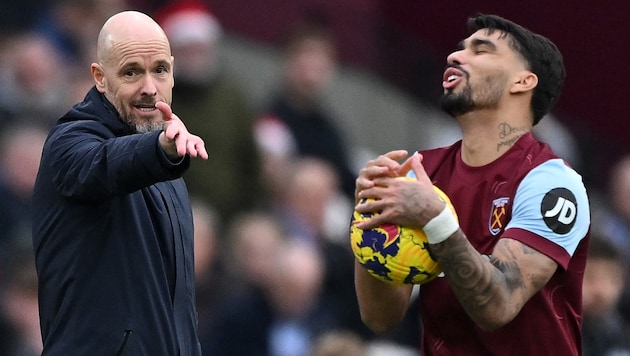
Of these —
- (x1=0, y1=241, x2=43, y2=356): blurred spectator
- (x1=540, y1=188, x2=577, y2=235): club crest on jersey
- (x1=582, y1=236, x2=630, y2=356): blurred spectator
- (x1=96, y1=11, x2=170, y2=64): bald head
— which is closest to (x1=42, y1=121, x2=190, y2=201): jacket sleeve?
(x1=96, y1=11, x2=170, y2=64): bald head

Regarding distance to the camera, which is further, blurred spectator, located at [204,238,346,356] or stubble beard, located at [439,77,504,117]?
blurred spectator, located at [204,238,346,356]

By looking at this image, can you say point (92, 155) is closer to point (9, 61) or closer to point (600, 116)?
point (9, 61)

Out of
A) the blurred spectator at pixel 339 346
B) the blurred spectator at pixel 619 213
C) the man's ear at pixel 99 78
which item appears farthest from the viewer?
the blurred spectator at pixel 619 213

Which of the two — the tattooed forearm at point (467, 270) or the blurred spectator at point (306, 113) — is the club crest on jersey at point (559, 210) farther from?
the blurred spectator at point (306, 113)

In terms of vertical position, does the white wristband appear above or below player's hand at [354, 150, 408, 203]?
below

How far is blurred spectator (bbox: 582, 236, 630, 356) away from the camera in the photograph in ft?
32.6

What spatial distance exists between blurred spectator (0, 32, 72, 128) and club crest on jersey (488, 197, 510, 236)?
159 inches

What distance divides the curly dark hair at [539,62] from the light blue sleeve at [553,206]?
14.5 inches

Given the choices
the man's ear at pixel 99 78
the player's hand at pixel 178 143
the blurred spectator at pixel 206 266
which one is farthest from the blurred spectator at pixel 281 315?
the player's hand at pixel 178 143

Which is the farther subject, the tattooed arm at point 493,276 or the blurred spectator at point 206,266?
the blurred spectator at point 206,266

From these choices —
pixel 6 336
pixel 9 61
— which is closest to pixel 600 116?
pixel 9 61

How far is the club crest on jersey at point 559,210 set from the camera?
6.23m

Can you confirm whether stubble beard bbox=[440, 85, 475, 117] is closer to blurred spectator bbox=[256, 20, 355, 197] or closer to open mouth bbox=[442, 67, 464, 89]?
open mouth bbox=[442, 67, 464, 89]

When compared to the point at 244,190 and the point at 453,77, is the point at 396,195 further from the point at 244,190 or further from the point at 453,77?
the point at 244,190
